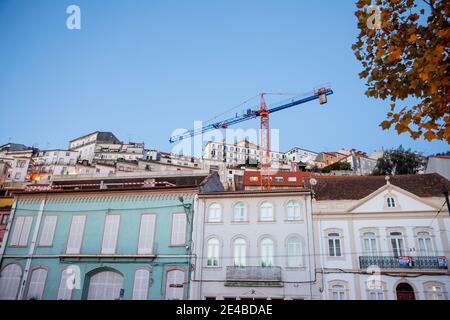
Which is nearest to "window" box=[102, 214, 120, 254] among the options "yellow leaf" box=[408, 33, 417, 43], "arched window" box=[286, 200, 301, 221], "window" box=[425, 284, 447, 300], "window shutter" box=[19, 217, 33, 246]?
"window shutter" box=[19, 217, 33, 246]

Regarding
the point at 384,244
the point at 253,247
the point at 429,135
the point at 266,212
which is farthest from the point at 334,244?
the point at 429,135

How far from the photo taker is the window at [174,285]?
24.2 metres

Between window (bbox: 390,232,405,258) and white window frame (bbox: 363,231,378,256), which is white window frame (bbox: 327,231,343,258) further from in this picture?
window (bbox: 390,232,405,258)

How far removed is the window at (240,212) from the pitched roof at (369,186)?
19.5 feet

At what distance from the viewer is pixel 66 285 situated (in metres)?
26.2

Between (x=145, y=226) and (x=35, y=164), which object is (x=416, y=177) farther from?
(x=35, y=164)

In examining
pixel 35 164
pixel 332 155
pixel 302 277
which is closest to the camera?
pixel 302 277

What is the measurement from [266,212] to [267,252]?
310 cm

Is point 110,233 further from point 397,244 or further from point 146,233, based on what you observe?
point 397,244

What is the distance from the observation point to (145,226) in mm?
27031

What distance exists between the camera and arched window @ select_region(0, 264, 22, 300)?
26670 mm
